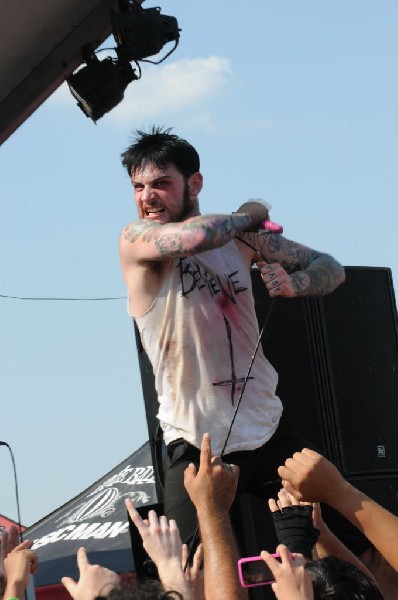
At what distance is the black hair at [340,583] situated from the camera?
2941 millimetres

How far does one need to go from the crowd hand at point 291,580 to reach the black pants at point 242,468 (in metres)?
1.57

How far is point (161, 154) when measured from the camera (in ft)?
15.5

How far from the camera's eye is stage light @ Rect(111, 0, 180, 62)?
5574 mm

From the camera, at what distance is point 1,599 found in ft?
12.2

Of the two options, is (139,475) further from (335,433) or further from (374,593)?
(374,593)

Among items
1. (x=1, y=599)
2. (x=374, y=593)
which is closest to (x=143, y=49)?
(x=1, y=599)

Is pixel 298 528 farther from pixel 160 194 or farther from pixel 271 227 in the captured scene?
pixel 160 194

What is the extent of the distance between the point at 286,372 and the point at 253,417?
1148 millimetres

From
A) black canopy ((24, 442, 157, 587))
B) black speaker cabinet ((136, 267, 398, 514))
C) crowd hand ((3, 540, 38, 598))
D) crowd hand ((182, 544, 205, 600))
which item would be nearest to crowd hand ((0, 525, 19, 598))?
crowd hand ((3, 540, 38, 598))

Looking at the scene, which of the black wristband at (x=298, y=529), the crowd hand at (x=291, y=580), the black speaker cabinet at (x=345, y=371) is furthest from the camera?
the black speaker cabinet at (x=345, y=371)

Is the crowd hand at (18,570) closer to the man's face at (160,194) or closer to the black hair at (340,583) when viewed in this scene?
the black hair at (340,583)

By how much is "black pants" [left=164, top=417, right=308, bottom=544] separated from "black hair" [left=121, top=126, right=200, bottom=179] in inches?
38.5

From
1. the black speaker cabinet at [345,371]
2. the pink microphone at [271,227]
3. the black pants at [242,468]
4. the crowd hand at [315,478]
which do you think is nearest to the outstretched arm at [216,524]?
the crowd hand at [315,478]

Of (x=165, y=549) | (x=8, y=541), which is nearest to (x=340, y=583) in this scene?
(x=165, y=549)
